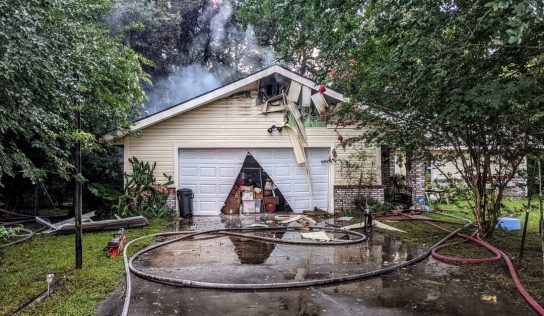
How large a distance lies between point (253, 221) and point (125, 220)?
3.23 meters

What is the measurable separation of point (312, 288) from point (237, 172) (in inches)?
293

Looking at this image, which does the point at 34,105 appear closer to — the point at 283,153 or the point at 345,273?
the point at 345,273

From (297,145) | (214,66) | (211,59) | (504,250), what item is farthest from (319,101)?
(211,59)

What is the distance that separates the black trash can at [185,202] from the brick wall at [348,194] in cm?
440

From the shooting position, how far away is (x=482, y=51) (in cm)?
464

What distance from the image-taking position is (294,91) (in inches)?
464

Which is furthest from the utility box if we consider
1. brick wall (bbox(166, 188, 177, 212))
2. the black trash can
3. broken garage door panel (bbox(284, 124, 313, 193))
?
brick wall (bbox(166, 188, 177, 212))

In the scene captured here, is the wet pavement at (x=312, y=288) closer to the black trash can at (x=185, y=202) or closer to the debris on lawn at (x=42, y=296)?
the debris on lawn at (x=42, y=296)

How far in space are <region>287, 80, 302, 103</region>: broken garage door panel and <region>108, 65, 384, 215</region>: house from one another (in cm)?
3

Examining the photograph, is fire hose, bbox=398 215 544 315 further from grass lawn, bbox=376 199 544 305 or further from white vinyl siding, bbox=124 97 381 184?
white vinyl siding, bbox=124 97 381 184

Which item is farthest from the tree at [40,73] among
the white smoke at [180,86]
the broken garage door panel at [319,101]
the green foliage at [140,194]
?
the white smoke at [180,86]

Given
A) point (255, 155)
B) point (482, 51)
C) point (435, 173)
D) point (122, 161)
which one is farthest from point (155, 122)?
point (435, 173)

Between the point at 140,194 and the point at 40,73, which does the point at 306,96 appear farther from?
the point at 40,73

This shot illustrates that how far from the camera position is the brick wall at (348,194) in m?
12.0
